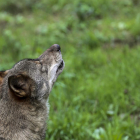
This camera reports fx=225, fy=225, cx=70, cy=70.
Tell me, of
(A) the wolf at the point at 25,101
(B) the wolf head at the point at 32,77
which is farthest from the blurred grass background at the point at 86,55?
(B) the wolf head at the point at 32,77

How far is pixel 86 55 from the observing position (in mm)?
5035

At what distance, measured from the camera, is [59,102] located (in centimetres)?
381

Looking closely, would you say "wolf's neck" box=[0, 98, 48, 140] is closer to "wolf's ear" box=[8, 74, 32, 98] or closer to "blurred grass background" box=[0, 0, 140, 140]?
"wolf's ear" box=[8, 74, 32, 98]

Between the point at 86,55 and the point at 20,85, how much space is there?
297cm

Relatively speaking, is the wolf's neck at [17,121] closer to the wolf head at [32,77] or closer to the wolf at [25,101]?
the wolf at [25,101]

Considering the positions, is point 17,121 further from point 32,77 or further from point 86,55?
point 86,55

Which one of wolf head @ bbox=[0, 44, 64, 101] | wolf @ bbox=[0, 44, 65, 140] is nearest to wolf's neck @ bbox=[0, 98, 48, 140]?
wolf @ bbox=[0, 44, 65, 140]

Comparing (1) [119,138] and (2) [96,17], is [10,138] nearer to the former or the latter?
(1) [119,138]

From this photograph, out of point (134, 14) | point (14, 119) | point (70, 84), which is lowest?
point (14, 119)

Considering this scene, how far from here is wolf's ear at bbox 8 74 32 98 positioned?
2.14m

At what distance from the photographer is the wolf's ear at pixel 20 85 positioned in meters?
2.14

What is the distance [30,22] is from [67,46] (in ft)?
5.44

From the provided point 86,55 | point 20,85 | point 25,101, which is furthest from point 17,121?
point 86,55

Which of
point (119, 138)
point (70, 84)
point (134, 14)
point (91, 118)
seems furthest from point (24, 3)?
point (119, 138)
